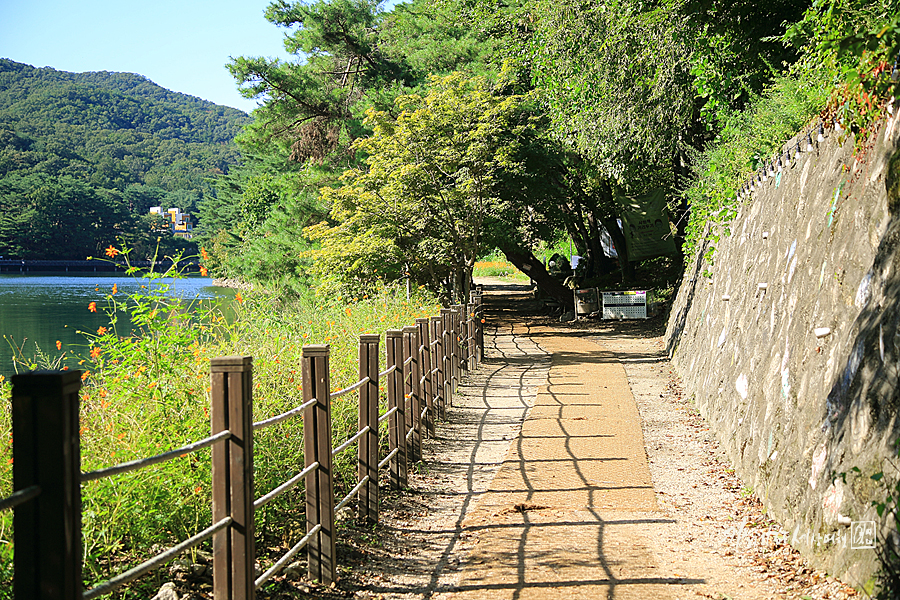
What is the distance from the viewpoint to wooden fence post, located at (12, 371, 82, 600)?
191 cm

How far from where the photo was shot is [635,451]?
24.6 ft

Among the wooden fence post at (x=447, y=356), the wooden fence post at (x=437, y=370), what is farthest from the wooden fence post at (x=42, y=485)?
the wooden fence post at (x=447, y=356)

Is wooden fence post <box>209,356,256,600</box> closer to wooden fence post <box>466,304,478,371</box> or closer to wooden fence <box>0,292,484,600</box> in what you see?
wooden fence <box>0,292,484,600</box>

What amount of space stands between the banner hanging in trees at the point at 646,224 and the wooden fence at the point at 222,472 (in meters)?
20.3

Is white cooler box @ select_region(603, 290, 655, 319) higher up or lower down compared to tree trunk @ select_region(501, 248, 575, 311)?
lower down

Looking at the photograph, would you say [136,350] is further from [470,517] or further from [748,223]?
[748,223]

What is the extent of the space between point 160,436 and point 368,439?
5.11 ft

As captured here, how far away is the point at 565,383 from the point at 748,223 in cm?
403

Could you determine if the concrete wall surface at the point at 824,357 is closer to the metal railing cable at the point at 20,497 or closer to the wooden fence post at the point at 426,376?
the wooden fence post at the point at 426,376

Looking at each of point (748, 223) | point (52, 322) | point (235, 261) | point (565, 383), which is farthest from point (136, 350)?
point (235, 261)

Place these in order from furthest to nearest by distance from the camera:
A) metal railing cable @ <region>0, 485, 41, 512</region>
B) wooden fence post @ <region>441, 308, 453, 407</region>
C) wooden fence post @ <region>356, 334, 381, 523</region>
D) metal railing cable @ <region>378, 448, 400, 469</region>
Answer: wooden fence post @ <region>441, 308, 453, 407</region>
metal railing cable @ <region>378, 448, 400, 469</region>
wooden fence post @ <region>356, 334, 381, 523</region>
metal railing cable @ <region>0, 485, 41, 512</region>

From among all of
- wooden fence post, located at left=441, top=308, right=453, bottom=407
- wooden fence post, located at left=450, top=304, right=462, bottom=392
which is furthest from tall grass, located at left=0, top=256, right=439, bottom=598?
wooden fence post, located at left=450, top=304, right=462, bottom=392

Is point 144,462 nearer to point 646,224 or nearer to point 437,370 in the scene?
point 437,370

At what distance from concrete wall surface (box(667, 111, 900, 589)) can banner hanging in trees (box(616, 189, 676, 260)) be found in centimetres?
1752
